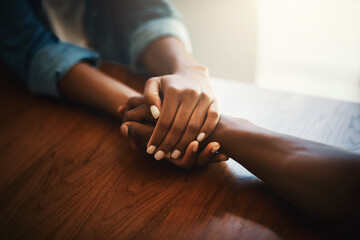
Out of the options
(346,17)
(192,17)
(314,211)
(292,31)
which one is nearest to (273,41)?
(292,31)

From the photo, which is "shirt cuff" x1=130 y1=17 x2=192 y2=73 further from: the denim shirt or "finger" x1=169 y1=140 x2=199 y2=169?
"finger" x1=169 y1=140 x2=199 y2=169

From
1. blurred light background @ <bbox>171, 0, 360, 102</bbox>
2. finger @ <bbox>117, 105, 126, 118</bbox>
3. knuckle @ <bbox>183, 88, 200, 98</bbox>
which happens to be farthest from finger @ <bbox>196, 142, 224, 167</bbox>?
blurred light background @ <bbox>171, 0, 360, 102</bbox>

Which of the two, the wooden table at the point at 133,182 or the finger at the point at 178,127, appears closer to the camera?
the wooden table at the point at 133,182

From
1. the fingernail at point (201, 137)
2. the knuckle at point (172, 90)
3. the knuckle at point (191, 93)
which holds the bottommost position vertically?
the fingernail at point (201, 137)

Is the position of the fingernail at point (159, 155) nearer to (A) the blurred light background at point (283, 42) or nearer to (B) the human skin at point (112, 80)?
(B) the human skin at point (112, 80)

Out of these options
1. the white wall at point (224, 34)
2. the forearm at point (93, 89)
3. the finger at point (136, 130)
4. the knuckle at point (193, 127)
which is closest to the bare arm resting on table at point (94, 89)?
the forearm at point (93, 89)

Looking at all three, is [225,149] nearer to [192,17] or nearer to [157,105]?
[157,105]

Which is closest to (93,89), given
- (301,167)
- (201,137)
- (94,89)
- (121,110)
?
(94,89)
